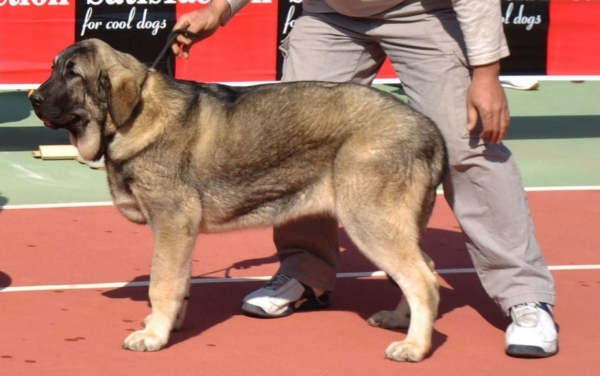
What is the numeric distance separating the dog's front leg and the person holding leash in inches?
29.1

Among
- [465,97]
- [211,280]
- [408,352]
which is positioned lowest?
[211,280]

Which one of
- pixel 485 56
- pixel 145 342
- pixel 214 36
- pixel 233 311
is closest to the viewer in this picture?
pixel 485 56

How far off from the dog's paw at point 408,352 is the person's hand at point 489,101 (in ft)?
3.50

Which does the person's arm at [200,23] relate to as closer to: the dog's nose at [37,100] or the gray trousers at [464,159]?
the gray trousers at [464,159]

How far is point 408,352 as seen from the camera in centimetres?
534

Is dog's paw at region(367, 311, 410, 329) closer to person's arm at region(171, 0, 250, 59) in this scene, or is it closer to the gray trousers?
the gray trousers

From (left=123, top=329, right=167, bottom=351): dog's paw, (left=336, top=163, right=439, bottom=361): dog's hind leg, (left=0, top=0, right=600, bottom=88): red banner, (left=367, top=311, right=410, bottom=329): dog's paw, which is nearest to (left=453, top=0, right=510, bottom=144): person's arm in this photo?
(left=336, top=163, right=439, bottom=361): dog's hind leg

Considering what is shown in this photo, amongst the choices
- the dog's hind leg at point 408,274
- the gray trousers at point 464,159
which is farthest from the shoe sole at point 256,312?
the gray trousers at point 464,159

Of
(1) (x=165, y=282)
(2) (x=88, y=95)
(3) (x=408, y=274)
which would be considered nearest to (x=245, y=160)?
(1) (x=165, y=282)

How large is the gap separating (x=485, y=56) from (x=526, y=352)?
1444 millimetres

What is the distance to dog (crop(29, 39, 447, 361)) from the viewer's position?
535 centimetres

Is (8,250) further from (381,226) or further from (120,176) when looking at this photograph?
(381,226)

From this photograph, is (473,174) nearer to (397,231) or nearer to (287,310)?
(397,231)

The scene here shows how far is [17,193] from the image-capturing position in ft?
29.6
